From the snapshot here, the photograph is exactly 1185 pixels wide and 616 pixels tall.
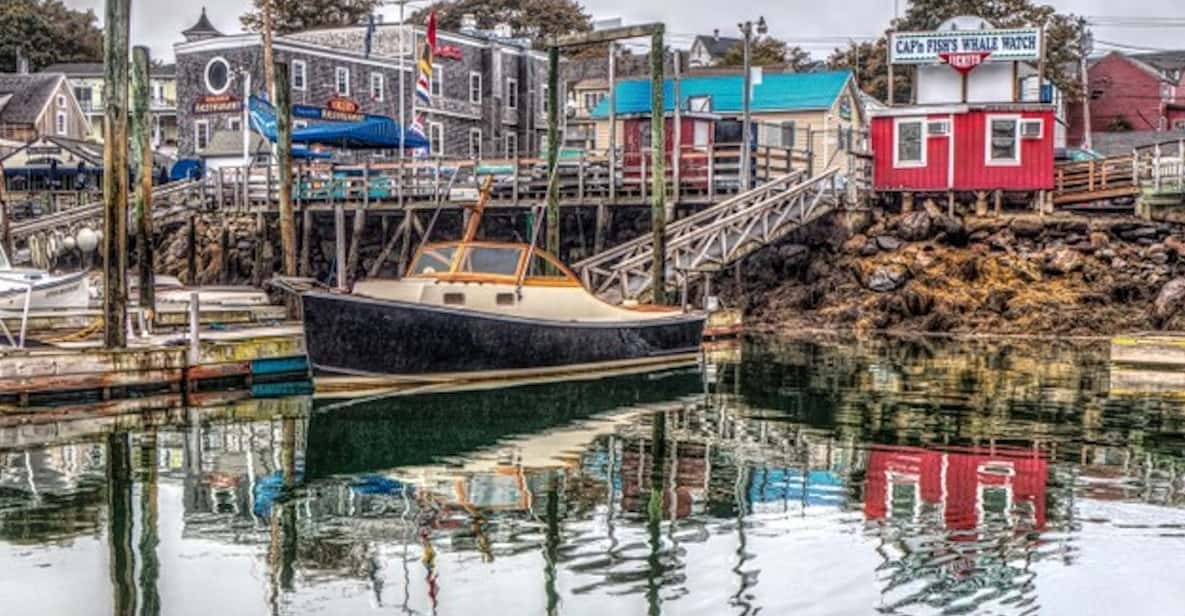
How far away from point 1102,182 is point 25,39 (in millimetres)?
77328

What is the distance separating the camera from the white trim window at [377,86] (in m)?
63.3

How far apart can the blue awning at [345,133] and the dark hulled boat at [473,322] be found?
18.7 metres

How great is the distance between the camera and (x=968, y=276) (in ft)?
131

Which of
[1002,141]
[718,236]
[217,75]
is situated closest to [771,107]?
[1002,141]

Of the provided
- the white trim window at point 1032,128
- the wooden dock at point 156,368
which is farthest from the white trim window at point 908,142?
the wooden dock at point 156,368

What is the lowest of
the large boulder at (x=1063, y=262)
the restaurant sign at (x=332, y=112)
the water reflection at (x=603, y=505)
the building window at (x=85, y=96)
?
the water reflection at (x=603, y=505)

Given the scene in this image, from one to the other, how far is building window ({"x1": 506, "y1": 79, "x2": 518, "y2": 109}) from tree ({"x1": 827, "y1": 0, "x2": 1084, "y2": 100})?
18567mm

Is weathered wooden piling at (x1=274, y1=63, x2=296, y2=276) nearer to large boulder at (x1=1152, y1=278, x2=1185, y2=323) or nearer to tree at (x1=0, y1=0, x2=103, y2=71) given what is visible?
large boulder at (x1=1152, y1=278, x2=1185, y2=323)

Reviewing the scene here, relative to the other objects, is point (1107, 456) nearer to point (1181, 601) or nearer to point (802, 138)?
point (1181, 601)

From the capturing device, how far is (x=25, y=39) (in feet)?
330

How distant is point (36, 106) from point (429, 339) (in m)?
63.9

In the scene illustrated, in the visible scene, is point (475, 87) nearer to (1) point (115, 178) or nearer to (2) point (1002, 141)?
(2) point (1002, 141)

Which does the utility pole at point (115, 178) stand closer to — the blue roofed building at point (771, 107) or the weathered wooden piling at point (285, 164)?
the weathered wooden piling at point (285, 164)

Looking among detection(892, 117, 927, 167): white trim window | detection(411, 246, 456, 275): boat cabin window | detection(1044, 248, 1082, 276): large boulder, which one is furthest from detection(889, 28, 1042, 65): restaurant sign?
detection(411, 246, 456, 275): boat cabin window
